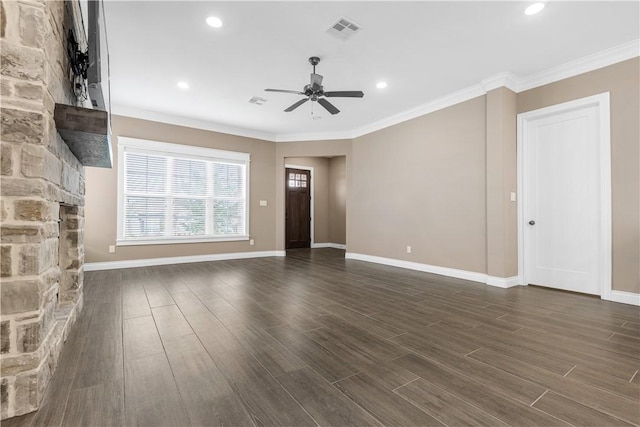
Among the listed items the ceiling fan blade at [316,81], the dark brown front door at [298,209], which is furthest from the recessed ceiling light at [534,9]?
the dark brown front door at [298,209]

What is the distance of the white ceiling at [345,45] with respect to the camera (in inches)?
105

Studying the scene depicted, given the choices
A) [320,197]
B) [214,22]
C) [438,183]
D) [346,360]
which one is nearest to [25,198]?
[346,360]

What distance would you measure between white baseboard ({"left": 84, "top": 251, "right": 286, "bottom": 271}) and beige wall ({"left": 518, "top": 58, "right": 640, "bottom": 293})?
17.9 feet

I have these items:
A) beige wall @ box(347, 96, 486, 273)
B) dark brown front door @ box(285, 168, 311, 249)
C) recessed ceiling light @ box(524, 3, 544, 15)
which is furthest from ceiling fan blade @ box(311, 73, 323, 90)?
dark brown front door @ box(285, 168, 311, 249)

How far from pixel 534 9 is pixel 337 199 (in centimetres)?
647

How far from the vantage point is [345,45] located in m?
3.21

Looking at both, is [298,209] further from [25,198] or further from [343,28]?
[25,198]

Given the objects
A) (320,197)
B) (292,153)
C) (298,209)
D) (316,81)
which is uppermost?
(316,81)

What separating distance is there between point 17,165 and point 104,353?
4.25 ft

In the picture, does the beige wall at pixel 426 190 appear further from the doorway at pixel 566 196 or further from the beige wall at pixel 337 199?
the beige wall at pixel 337 199

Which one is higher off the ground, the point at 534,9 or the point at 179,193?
the point at 534,9

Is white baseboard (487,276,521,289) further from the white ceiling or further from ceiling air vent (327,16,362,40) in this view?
ceiling air vent (327,16,362,40)

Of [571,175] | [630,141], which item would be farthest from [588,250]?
[630,141]

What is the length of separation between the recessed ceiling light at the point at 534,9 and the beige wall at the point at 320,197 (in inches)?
251
